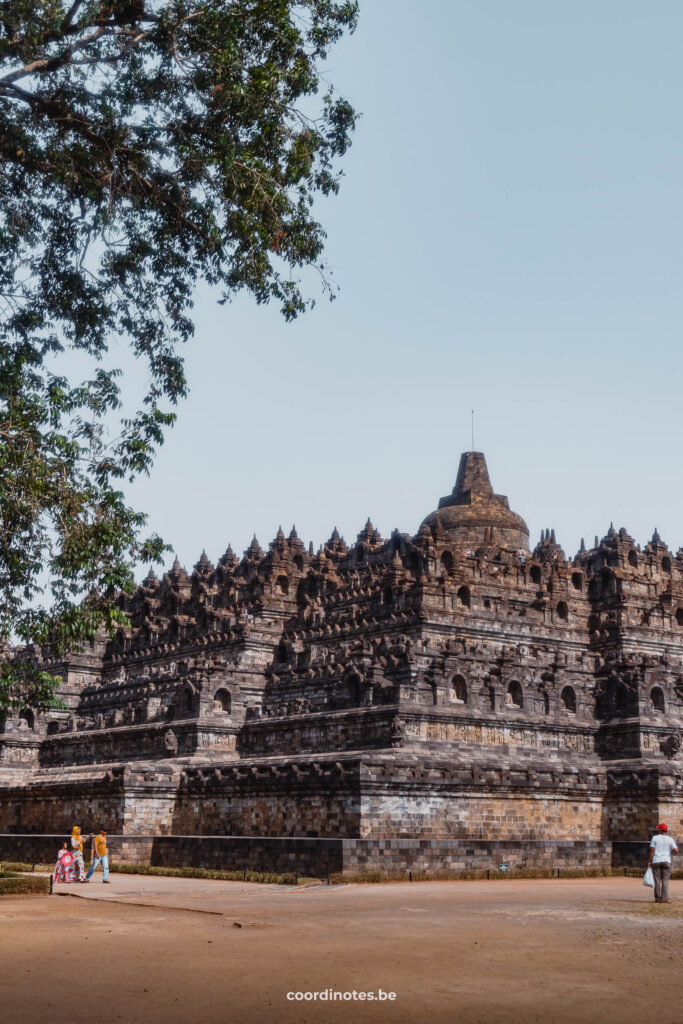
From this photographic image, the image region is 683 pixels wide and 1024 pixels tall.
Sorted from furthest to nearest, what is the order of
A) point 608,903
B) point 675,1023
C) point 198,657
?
point 198,657
point 608,903
point 675,1023

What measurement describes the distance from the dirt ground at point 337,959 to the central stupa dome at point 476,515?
134ft

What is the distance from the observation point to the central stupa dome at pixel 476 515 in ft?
217

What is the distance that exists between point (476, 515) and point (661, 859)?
141 feet

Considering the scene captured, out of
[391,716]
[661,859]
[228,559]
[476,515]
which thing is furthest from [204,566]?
[661,859]

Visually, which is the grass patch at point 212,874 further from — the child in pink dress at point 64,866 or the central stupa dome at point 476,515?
the central stupa dome at point 476,515

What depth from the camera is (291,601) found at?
64375mm

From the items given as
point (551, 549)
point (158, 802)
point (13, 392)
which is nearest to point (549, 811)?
point (158, 802)

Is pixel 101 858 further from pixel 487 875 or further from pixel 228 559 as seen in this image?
pixel 228 559

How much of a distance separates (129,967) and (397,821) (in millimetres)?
23765

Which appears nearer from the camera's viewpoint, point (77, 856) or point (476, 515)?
point (77, 856)

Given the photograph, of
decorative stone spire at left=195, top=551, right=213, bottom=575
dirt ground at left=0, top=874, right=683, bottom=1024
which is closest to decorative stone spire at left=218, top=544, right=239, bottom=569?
decorative stone spire at left=195, top=551, right=213, bottom=575

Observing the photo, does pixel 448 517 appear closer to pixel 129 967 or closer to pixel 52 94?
pixel 52 94

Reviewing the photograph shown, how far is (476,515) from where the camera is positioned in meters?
67.0

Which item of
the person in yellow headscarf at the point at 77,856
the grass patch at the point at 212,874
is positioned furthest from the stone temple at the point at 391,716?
the person in yellow headscarf at the point at 77,856
